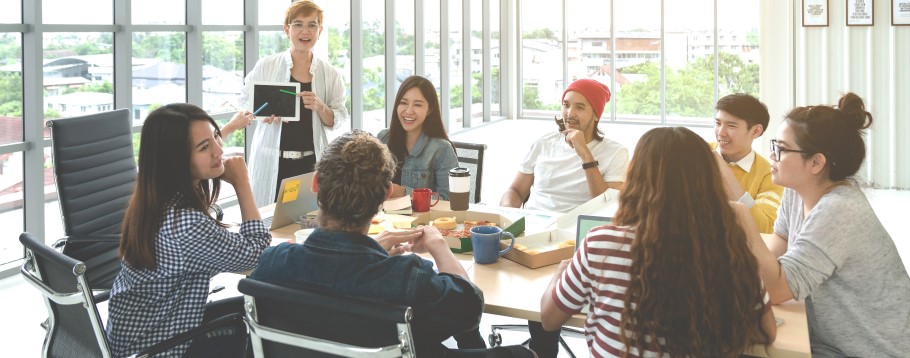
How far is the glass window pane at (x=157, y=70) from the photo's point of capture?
5789mm

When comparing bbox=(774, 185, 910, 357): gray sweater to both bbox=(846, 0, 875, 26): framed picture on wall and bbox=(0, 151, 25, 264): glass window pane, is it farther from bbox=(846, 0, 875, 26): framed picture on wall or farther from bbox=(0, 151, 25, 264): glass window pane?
bbox=(846, 0, 875, 26): framed picture on wall

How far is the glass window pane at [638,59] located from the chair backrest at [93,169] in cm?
1011

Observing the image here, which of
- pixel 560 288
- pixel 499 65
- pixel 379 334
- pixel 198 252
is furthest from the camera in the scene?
pixel 499 65

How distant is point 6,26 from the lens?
186 inches

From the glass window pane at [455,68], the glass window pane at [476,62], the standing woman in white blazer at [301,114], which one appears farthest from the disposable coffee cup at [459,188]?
the glass window pane at [476,62]

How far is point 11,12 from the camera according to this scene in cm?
480

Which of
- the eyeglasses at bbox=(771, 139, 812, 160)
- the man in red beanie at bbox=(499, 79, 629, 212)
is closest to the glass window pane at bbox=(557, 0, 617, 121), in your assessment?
the man in red beanie at bbox=(499, 79, 629, 212)

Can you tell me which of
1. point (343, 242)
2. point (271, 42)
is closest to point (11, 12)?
point (271, 42)

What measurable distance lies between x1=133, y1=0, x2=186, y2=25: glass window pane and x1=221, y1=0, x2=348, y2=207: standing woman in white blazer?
133 cm

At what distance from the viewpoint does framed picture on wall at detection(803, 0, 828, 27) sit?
7.93 m

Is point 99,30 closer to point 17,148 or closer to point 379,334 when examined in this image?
point 17,148

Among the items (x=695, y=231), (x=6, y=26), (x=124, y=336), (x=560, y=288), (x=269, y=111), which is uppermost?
(x=6, y=26)

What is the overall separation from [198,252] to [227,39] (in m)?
4.56

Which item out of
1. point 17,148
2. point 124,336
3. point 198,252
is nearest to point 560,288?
point 198,252
